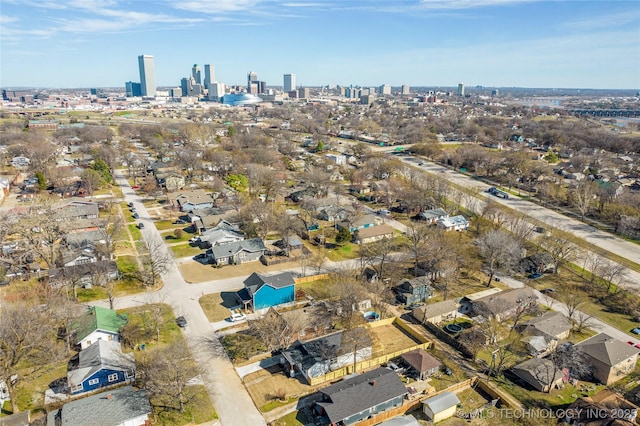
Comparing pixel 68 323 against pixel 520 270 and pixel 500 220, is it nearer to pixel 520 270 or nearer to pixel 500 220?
pixel 520 270

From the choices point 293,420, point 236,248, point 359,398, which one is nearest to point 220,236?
point 236,248

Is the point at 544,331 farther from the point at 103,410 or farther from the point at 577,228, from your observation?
the point at 577,228

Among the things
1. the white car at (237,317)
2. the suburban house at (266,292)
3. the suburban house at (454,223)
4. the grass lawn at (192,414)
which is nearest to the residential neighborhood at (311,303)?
the grass lawn at (192,414)

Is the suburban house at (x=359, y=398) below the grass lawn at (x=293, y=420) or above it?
above

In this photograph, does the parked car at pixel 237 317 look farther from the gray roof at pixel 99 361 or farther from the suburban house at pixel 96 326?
the suburban house at pixel 96 326

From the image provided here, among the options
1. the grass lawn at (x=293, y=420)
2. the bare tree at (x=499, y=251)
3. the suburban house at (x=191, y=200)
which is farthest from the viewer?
the suburban house at (x=191, y=200)
